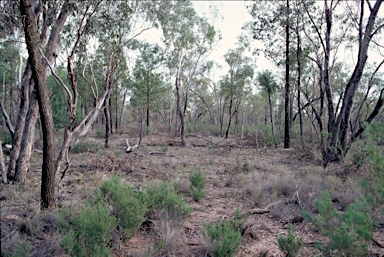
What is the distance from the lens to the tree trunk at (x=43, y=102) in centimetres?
435

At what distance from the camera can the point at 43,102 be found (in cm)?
457

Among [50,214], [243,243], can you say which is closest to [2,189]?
[50,214]

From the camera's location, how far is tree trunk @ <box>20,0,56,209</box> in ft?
14.3

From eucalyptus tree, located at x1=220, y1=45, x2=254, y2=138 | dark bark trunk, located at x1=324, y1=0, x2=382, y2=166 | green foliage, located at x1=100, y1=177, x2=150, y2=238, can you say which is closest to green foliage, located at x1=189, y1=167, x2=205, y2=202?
green foliage, located at x1=100, y1=177, x2=150, y2=238

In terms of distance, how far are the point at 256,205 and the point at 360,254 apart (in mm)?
3331

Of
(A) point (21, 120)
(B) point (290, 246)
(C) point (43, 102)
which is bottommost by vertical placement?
(B) point (290, 246)

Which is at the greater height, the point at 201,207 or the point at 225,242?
the point at 225,242

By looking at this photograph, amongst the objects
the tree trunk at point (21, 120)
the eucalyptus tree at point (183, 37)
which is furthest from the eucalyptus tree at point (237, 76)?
the tree trunk at point (21, 120)

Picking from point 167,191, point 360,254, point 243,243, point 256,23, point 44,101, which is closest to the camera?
point 360,254

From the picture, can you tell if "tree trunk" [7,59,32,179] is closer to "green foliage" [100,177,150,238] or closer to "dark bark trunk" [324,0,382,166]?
"green foliage" [100,177,150,238]

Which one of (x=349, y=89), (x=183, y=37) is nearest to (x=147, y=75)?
(x=183, y=37)

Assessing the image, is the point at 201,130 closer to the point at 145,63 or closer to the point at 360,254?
the point at 145,63

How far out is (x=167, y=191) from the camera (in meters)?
5.22

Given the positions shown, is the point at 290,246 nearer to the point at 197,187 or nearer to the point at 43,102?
the point at 197,187
